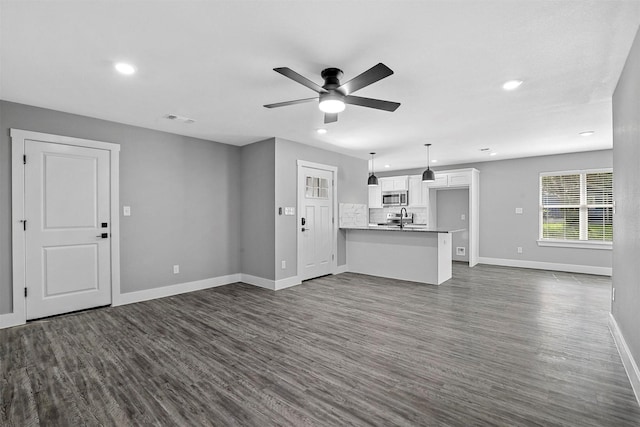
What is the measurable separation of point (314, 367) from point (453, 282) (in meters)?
3.89

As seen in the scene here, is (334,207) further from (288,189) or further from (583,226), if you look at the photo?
(583,226)

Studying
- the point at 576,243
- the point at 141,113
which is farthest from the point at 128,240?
the point at 576,243

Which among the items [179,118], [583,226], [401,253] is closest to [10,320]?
[179,118]

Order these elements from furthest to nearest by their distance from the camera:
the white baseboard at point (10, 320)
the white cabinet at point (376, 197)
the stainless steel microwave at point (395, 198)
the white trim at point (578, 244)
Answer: the white cabinet at point (376, 197) → the stainless steel microwave at point (395, 198) → the white trim at point (578, 244) → the white baseboard at point (10, 320)

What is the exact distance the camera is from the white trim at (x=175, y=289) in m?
4.36

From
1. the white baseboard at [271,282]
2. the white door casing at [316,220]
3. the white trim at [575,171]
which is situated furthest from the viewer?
the white trim at [575,171]

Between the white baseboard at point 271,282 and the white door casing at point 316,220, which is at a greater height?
the white door casing at point 316,220

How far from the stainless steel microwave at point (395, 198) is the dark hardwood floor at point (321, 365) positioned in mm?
4356

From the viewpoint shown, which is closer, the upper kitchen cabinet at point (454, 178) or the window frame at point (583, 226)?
the window frame at point (583, 226)

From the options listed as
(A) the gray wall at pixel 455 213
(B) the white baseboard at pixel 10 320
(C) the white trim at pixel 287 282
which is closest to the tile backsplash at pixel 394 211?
(A) the gray wall at pixel 455 213

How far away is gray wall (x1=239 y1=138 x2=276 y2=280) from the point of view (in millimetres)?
5176

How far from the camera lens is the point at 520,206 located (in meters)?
7.06

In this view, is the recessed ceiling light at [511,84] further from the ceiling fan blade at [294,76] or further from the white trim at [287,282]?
the white trim at [287,282]

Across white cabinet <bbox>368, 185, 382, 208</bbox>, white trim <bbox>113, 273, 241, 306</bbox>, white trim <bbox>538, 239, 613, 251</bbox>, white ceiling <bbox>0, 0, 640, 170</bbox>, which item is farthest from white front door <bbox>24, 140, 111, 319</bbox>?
white trim <bbox>538, 239, 613, 251</bbox>
